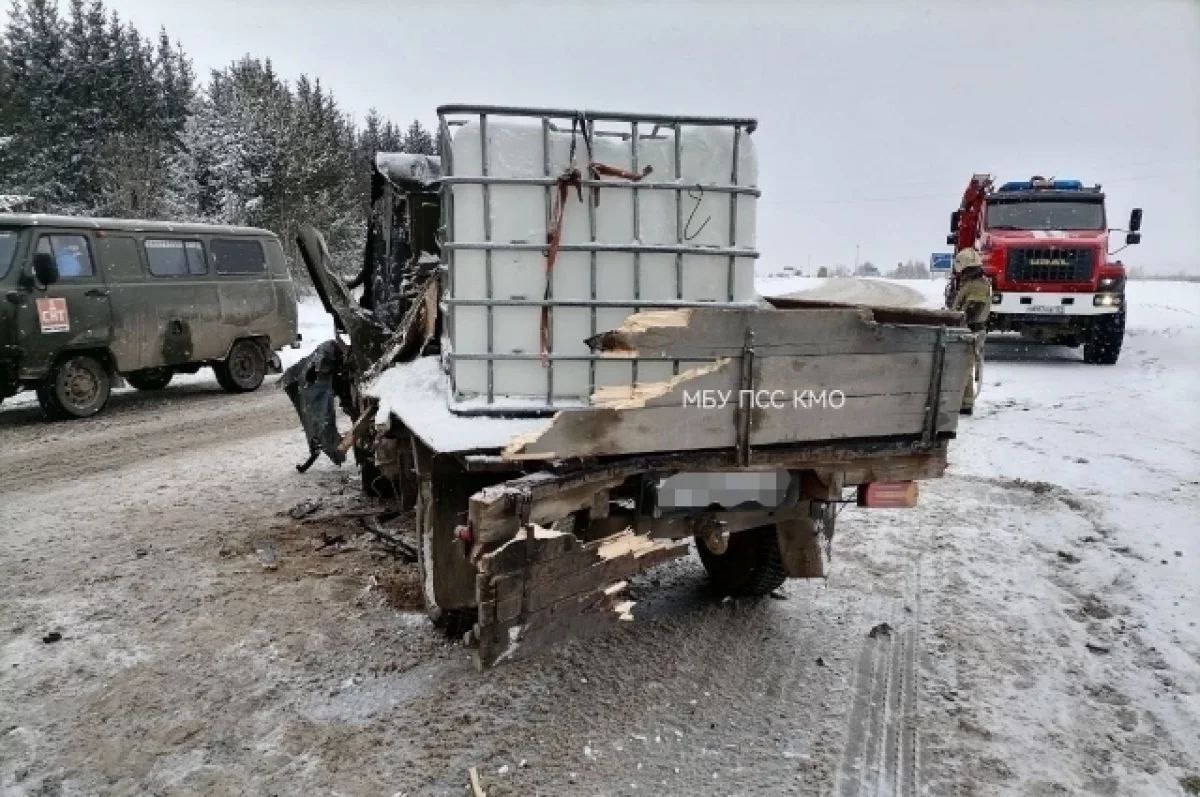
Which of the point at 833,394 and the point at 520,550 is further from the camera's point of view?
the point at 833,394

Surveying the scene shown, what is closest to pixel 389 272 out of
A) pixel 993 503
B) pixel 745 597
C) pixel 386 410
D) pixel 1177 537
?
pixel 386 410

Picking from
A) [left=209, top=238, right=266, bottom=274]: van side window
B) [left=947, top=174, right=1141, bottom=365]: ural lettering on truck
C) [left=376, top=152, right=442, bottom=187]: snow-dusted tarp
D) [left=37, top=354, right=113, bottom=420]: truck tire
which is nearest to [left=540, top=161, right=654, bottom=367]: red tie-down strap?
[left=376, top=152, right=442, bottom=187]: snow-dusted tarp

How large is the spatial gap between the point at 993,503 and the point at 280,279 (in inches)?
384

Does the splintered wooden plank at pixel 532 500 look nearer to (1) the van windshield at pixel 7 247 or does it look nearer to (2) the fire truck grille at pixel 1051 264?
(1) the van windshield at pixel 7 247

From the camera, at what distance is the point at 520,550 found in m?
2.39

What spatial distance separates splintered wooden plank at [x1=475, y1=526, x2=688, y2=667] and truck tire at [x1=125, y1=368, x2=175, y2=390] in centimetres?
897

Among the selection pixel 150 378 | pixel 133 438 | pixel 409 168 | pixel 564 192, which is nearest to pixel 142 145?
pixel 150 378

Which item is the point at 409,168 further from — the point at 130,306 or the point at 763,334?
the point at 130,306

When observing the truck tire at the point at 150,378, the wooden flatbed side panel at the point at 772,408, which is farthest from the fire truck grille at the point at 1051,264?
the truck tire at the point at 150,378

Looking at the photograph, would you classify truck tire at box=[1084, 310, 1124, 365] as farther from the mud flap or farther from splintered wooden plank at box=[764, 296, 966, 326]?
the mud flap

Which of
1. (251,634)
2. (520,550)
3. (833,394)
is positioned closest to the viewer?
(520,550)

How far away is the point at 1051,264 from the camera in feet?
41.1

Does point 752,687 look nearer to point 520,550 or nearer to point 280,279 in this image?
point 520,550

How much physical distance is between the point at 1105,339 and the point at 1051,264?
1.56 meters
